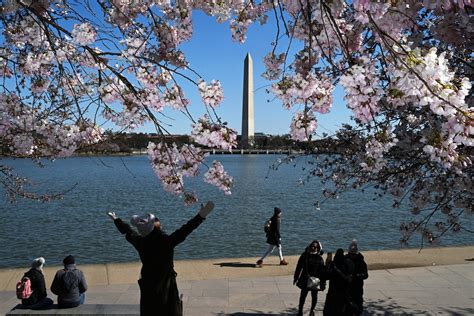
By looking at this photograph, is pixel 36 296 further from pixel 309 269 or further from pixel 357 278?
pixel 357 278

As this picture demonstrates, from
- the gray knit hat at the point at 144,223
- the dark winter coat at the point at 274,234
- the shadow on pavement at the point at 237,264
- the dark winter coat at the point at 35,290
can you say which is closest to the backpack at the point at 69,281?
the dark winter coat at the point at 35,290

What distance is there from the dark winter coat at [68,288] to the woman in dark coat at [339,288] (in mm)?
3335

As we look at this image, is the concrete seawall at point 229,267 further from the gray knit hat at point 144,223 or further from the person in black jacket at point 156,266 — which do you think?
the gray knit hat at point 144,223

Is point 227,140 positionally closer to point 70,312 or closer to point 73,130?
point 73,130

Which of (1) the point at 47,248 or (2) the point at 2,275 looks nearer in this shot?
(2) the point at 2,275

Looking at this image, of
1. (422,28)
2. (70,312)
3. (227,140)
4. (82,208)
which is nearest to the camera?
(227,140)

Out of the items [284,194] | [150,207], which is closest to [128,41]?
[150,207]

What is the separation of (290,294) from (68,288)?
367cm

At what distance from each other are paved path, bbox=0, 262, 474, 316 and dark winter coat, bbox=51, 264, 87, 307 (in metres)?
1.36

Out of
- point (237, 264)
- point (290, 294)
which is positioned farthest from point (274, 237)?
point (290, 294)

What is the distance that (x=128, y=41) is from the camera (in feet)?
14.5

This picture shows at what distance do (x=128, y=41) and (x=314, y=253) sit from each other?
4.18 metres

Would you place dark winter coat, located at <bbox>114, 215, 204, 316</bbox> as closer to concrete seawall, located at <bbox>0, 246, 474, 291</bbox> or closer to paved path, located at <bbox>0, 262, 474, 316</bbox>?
paved path, located at <bbox>0, 262, 474, 316</bbox>

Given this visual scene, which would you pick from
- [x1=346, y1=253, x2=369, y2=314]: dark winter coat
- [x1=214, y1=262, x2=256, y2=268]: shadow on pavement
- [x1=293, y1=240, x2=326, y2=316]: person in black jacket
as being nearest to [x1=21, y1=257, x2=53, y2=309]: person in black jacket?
[x1=293, y1=240, x2=326, y2=316]: person in black jacket
